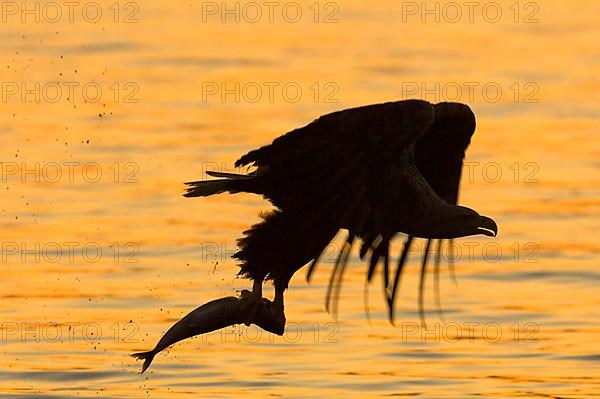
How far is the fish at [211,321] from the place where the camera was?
1193 cm

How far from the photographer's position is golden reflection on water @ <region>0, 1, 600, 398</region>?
46.8 feet

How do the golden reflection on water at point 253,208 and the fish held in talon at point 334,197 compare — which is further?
the golden reflection on water at point 253,208

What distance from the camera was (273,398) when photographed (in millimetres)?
13398

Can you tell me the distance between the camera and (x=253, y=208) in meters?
18.9

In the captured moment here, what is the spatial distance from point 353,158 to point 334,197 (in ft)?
0.75

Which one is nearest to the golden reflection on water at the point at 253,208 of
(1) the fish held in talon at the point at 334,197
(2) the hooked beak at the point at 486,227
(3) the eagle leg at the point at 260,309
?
(3) the eagle leg at the point at 260,309

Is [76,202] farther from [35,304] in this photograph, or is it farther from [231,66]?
[231,66]

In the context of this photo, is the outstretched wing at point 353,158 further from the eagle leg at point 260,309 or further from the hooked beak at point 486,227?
A: the eagle leg at point 260,309

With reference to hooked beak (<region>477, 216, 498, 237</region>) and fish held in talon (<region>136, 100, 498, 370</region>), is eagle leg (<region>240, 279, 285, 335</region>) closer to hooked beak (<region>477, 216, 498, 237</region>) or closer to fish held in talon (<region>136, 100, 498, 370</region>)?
fish held in talon (<region>136, 100, 498, 370</region>)

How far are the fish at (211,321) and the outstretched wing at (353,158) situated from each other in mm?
797

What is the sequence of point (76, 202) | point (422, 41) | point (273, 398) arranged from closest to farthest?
point (273, 398), point (76, 202), point (422, 41)

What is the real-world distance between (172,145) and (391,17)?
10.3m

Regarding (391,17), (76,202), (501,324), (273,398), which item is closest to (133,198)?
(76,202)

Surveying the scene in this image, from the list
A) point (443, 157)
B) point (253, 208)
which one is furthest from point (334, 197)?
point (253, 208)
